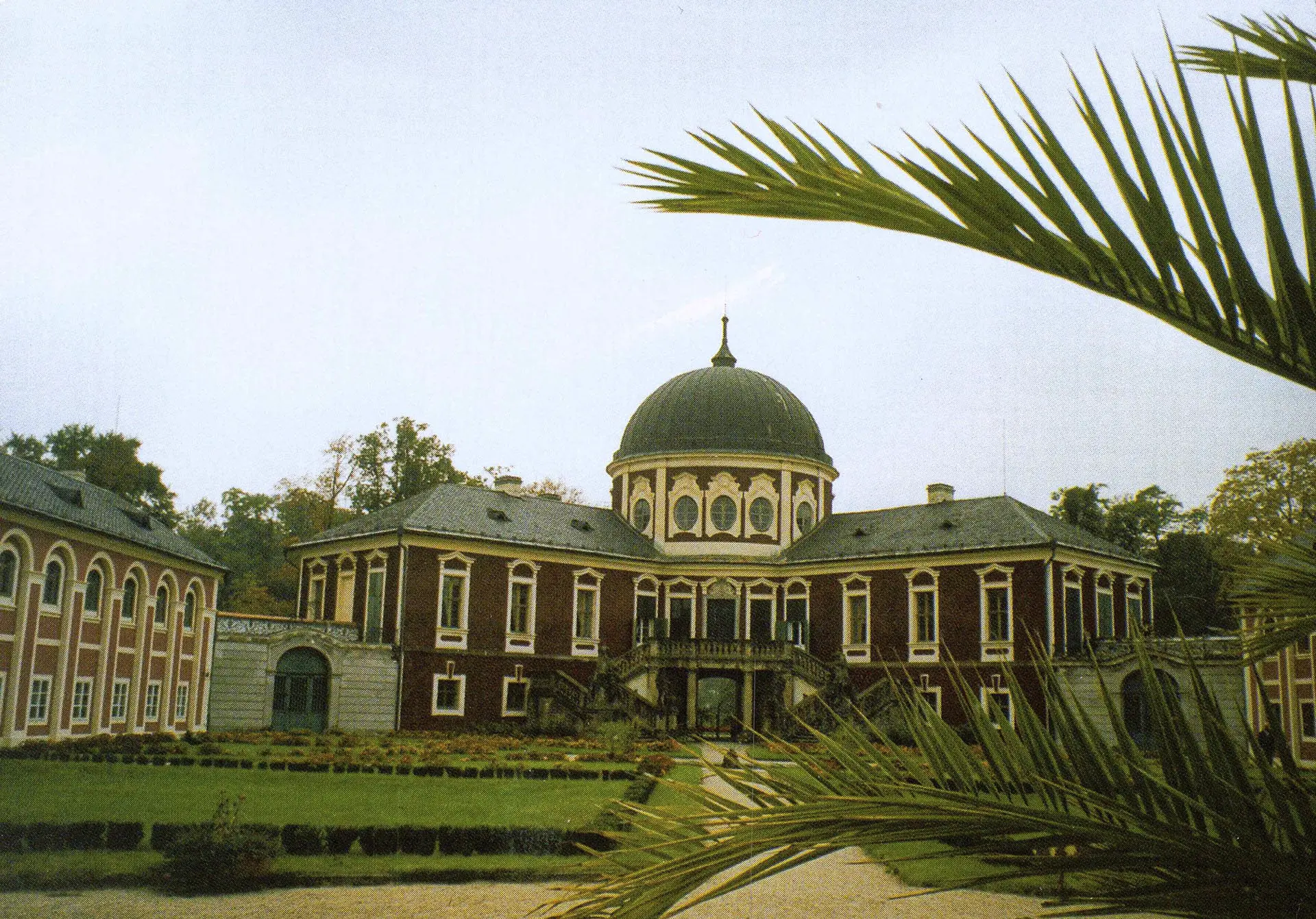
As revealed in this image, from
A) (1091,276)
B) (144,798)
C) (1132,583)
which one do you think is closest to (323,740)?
(144,798)

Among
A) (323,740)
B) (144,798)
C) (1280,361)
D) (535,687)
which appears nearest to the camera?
(1280,361)

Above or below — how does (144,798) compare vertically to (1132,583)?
below

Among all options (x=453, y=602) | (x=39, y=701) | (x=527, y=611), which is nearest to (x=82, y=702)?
(x=39, y=701)

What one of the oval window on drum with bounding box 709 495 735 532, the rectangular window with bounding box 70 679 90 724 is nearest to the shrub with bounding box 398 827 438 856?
the rectangular window with bounding box 70 679 90 724

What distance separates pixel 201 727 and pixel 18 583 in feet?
39.3

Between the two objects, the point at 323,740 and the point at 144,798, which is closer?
the point at 144,798

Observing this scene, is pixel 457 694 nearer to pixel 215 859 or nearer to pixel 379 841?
pixel 379 841

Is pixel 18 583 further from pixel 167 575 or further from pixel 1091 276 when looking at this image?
pixel 1091 276

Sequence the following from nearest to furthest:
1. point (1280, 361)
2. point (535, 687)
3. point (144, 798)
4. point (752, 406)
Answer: point (1280, 361)
point (144, 798)
point (535, 687)
point (752, 406)

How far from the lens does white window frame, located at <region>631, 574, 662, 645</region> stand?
A: 152 ft

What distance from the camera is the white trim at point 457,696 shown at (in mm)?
40625

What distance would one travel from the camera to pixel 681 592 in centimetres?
4747

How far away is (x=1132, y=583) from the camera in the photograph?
4375 centimetres

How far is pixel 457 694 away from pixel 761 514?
14.4 metres
